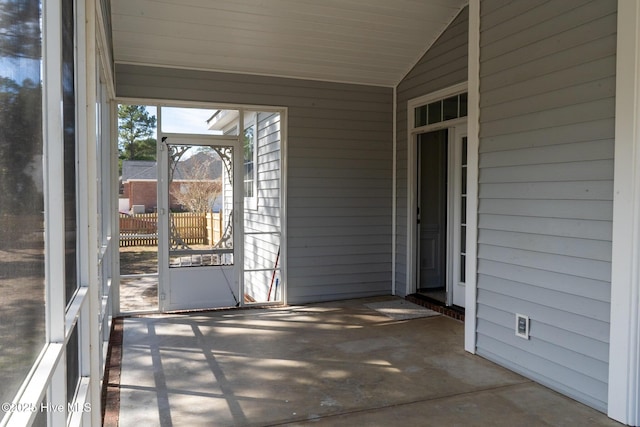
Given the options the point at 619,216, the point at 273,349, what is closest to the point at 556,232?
the point at 619,216

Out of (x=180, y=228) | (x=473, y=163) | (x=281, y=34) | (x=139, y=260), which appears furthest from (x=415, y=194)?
(x=139, y=260)

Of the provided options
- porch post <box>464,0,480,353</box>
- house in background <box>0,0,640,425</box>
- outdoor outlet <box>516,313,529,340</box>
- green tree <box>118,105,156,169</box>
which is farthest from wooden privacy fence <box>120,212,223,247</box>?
outdoor outlet <box>516,313,529,340</box>

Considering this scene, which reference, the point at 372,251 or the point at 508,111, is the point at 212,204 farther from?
the point at 508,111

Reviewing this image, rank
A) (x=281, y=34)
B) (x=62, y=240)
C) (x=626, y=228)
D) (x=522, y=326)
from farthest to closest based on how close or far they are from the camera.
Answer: (x=281, y=34) < (x=522, y=326) < (x=626, y=228) < (x=62, y=240)

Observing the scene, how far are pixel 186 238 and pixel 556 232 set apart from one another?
3937 millimetres

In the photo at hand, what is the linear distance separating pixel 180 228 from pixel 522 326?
3789 millimetres

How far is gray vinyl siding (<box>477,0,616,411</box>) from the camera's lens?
2.93 m

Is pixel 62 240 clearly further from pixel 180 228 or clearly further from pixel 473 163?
pixel 180 228

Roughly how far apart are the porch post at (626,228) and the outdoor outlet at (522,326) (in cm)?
69

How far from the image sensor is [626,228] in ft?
8.95

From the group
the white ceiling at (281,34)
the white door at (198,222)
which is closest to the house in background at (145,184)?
the white door at (198,222)

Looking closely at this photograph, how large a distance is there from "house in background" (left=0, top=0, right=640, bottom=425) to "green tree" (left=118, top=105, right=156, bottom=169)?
15 cm

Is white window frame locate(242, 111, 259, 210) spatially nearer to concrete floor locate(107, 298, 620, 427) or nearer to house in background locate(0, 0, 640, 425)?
house in background locate(0, 0, 640, 425)

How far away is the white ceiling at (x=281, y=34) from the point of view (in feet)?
14.9
